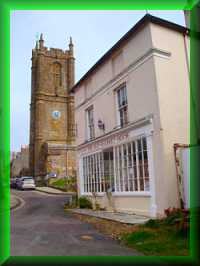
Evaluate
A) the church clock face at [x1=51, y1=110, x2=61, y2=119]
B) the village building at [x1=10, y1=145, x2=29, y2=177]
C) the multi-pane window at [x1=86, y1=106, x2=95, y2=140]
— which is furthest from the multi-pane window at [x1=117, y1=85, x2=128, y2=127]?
the village building at [x1=10, y1=145, x2=29, y2=177]

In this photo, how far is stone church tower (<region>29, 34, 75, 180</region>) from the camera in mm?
38688

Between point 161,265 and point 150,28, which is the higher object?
point 150,28

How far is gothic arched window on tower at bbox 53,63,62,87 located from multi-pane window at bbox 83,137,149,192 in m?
31.7

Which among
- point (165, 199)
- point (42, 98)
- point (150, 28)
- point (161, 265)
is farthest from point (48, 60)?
point (161, 265)

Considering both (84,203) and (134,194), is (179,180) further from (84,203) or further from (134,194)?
(84,203)

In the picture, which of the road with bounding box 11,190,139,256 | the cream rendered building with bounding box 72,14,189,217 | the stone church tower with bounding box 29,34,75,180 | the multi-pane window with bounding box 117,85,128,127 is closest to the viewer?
the road with bounding box 11,190,139,256

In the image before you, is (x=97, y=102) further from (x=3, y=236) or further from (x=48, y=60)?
(x=48, y=60)

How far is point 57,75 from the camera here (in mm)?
46031

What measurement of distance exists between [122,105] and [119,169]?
9.85 ft

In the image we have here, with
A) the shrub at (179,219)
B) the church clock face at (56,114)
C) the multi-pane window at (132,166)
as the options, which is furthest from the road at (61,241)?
the church clock face at (56,114)

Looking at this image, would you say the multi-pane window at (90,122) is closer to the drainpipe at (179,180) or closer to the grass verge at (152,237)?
the drainpipe at (179,180)

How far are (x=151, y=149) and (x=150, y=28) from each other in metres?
4.75

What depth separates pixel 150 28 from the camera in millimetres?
10508

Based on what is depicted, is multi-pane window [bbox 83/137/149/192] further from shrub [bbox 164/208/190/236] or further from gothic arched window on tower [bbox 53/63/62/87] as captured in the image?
gothic arched window on tower [bbox 53/63/62/87]
